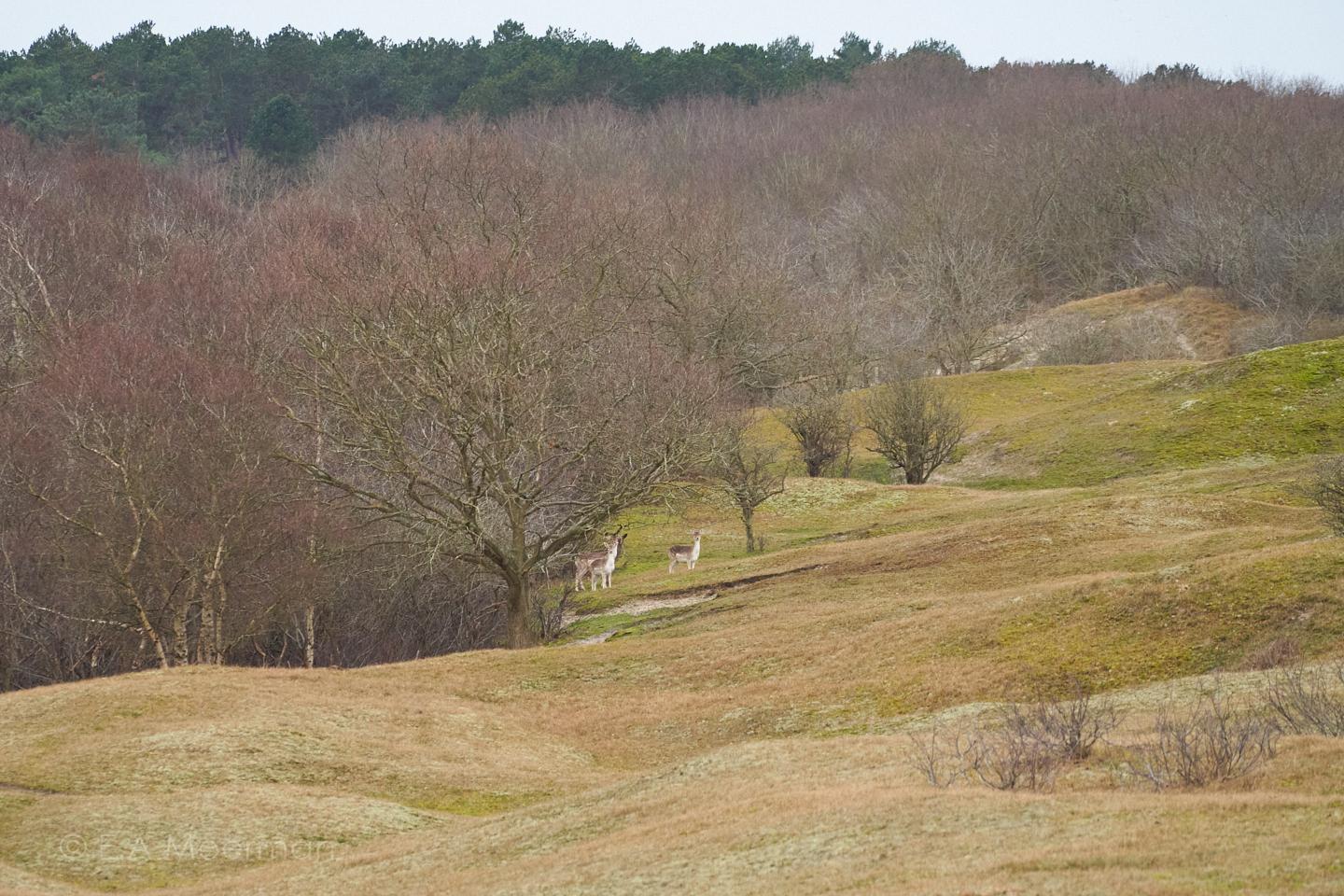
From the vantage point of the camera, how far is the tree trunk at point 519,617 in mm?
38188

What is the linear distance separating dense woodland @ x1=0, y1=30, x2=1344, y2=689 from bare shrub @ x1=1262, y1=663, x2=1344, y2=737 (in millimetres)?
21135

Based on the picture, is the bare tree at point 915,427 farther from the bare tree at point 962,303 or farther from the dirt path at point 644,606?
the dirt path at point 644,606

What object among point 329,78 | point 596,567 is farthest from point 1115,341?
point 329,78

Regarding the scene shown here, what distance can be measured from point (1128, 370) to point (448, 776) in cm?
5185

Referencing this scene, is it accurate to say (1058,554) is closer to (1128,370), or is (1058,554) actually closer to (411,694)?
(411,694)

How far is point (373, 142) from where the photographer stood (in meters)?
106

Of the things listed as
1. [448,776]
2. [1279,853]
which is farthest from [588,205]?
[1279,853]

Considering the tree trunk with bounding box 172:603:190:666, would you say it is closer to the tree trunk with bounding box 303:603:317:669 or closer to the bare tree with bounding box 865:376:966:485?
the tree trunk with bounding box 303:603:317:669

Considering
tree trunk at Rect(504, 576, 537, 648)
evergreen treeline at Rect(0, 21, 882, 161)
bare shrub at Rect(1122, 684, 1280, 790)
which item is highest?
evergreen treeline at Rect(0, 21, 882, 161)

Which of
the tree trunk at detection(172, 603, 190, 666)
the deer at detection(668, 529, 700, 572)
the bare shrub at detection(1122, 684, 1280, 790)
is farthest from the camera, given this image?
the deer at detection(668, 529, 700, 572)

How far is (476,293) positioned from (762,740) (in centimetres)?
2132

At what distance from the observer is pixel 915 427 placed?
60.1m

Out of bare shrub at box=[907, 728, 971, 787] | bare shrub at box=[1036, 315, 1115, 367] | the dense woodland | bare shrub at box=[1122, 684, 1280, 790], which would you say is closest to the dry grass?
the dense woodland

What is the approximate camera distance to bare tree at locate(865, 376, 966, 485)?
2361 inches
